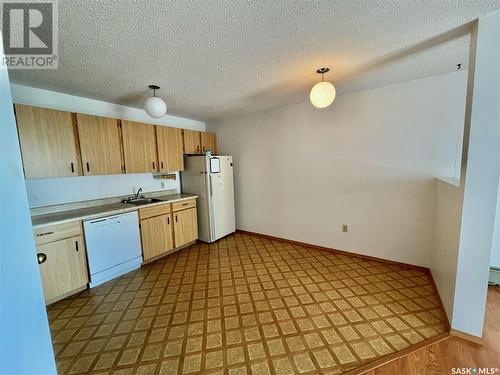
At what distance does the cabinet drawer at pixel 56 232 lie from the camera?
1970mm

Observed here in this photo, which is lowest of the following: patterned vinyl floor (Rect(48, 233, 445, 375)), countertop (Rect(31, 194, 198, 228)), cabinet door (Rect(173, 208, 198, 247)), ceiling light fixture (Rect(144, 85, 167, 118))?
patterned vinyl floor (Rect(48, 233, 445, 375))

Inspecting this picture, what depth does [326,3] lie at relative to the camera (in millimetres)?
1233

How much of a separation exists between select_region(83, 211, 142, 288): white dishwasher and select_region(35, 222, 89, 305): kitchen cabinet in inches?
3.2

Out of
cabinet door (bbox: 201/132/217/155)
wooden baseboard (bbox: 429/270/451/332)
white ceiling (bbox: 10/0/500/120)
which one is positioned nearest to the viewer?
white ceiling (bbox: 10/0/500/120)

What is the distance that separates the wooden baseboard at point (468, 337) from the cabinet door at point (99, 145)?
3.97 meters

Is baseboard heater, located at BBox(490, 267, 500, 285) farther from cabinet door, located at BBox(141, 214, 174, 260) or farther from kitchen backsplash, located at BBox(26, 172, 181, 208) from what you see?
kitchen backsplash, located at BBox(26, 172, 181, 208)

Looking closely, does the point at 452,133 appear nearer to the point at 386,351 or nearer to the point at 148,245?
the point at 386,351

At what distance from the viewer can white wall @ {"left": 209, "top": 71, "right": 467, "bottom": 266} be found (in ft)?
7.71

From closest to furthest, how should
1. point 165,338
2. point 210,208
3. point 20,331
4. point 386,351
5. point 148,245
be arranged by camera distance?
1. point 20,331
2. point 386,351
3. point 165,338
4. point 148,245
5. point 210,208

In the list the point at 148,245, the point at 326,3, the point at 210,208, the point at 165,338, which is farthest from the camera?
the point at 210,208

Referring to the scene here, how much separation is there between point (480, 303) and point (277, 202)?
2.56 metres

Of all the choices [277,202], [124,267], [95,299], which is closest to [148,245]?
[124,267]

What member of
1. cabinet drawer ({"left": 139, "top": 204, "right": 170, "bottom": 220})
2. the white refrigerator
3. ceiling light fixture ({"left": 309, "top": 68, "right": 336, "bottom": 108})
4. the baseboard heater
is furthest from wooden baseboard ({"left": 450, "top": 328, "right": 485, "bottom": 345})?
cabinet drawer ({"left": 139, "top": 204, "right": 170, "bottom": 220})

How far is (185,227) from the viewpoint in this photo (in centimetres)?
341
